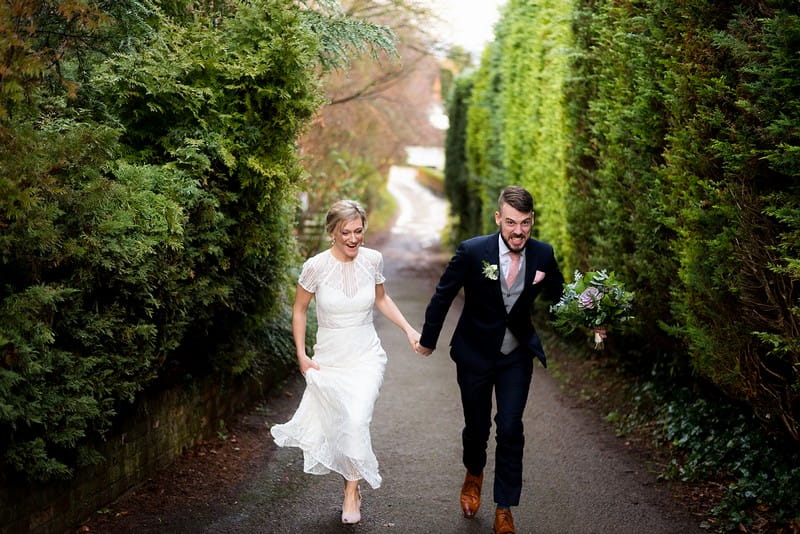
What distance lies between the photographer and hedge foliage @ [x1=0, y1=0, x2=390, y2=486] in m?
4.16

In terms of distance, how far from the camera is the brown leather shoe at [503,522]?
17.2 feet

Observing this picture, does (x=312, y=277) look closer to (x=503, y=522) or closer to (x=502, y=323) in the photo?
(x=502, y=323)

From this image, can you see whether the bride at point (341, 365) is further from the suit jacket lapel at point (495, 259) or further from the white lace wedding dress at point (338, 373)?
the suit jacket lapel at point (495, 259)

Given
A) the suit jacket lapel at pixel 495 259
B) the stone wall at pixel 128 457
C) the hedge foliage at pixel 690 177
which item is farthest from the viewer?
the suit jacket lapel at pixel 495 259

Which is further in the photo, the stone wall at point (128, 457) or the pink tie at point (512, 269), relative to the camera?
the pink tie at point (512, 269)

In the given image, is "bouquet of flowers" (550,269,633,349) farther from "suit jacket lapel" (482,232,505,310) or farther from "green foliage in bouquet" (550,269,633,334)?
"suit jacket lapel" (482,232,505,310)

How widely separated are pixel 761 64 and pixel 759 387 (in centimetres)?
208

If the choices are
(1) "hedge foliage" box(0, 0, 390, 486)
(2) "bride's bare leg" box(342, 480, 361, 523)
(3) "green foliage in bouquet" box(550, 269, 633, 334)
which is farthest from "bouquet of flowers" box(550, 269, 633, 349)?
(1) "hedge foliage" box(0, 0, 390, 486)

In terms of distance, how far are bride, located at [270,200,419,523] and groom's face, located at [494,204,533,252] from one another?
0.95 meters

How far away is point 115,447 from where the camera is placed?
550 cm

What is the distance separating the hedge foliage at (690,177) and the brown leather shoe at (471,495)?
191 centimetres

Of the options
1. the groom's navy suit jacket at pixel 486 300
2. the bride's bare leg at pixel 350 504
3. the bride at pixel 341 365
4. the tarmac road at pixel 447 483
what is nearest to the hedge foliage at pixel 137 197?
the bride at pixel 341 365

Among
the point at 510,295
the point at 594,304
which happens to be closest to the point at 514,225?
the point at 510,295

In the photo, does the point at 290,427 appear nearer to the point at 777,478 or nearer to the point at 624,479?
the point at 624,479
